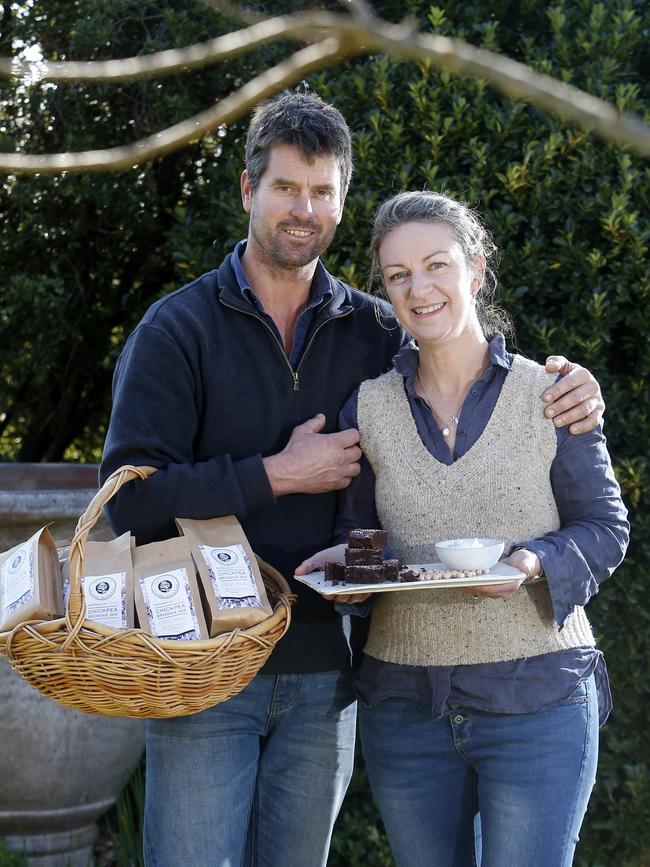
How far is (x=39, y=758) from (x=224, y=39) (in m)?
3.03

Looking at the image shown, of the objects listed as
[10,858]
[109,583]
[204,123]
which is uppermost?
[204,123]

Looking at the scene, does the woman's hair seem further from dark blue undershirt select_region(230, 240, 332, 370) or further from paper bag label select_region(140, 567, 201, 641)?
paper bag label select_region(140, 567, 201, 641)

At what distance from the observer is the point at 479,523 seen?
85.0 inches

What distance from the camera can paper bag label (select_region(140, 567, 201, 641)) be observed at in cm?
193

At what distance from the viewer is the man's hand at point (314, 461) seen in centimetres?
222

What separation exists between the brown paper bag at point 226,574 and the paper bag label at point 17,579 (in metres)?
0.30

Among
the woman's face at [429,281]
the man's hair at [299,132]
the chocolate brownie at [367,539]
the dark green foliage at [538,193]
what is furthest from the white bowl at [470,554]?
the dark green foliage at [538,193]

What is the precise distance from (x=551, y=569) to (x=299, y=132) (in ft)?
3.58

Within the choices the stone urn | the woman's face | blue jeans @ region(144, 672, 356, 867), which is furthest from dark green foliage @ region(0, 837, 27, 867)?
the woman's face

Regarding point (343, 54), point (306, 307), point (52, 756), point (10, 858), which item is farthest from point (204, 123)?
point (10, 858)

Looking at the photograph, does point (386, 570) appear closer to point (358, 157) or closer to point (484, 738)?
point (484, 738)

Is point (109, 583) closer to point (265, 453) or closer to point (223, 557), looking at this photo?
A: point (223, 557)

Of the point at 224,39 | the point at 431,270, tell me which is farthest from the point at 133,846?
the point at 224,39

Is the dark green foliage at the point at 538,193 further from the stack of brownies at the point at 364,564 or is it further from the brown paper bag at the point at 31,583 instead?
the brown paper bag at the point at 31,583
